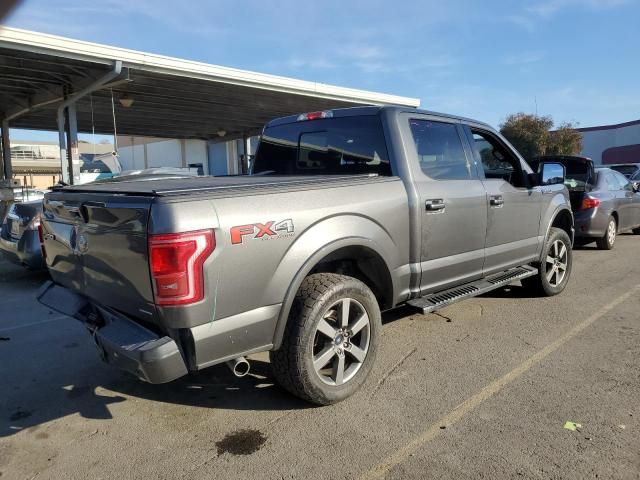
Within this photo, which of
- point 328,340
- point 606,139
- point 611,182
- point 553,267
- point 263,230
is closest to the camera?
point 263,230

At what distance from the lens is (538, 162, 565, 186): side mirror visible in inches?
215

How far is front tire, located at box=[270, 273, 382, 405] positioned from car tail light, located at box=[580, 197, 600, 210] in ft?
23.1

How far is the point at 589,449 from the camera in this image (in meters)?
2.87

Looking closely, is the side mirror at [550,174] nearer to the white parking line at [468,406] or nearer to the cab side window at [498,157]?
the cab side window at [498,157]

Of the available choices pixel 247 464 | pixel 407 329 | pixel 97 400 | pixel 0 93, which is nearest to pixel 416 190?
pixel 407 329

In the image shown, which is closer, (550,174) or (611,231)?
(550,174)

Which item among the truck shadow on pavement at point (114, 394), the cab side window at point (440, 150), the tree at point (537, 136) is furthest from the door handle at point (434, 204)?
the tree at point (537, 136)

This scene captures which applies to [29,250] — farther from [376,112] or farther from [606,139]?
[606,139]

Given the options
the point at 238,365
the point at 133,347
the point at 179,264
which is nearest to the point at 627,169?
the point at 238,365

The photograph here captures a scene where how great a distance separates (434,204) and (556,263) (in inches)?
109

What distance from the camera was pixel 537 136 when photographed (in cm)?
2683

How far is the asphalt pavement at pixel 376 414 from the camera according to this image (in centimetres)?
280

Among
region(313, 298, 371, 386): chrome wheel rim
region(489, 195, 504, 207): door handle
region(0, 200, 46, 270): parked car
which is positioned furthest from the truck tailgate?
region(0, 200, 46, 270): parked car

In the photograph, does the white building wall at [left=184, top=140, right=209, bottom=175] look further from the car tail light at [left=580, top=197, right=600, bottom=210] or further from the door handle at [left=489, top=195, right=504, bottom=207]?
the door handle at [left=489, top=195, right=504, bottom=207]
